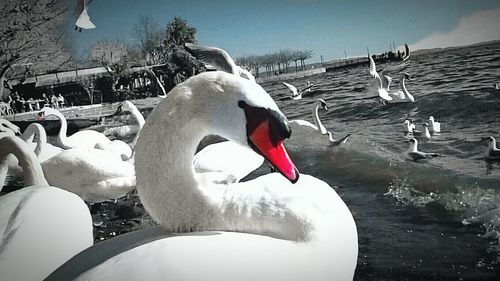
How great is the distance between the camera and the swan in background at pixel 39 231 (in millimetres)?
1207

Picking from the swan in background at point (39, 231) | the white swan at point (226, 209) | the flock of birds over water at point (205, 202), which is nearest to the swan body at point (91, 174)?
the flock of birds over water at point (205, 202)

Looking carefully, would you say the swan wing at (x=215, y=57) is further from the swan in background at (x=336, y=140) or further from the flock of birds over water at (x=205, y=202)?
the swan in background at (x=336, y=140)

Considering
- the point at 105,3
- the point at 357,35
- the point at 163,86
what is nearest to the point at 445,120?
the point at 357,35

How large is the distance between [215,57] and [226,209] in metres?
0.53

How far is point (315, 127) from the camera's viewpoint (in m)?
1.31

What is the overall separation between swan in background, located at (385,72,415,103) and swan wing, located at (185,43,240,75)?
1.51 ft

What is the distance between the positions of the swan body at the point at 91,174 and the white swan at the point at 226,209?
0.42 meters

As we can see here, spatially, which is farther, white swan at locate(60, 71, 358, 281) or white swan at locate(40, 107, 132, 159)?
white swan at locate(40, 107, 132, 159)

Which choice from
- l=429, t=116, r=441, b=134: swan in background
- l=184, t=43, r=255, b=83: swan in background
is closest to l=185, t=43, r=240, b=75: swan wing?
l=184, t=43, r=255, b=83: swan in background

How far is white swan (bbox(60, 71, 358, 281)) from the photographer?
2.83 feet

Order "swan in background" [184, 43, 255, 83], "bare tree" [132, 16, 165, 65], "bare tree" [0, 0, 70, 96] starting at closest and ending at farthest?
"swan in background" [184, 43, 255, 83], "bare tree" [132, 16, 165, 65], "bare tree" [0, 0, 70, 96]

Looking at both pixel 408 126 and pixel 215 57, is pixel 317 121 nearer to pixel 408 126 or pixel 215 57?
pixel 408 126

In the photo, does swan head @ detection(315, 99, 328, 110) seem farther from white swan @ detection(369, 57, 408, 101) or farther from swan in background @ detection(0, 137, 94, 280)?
swan in background @ detection(0, 137, 94, 280)

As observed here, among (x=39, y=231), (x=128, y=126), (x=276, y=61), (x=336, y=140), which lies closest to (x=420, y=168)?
(x=336, y=140)
